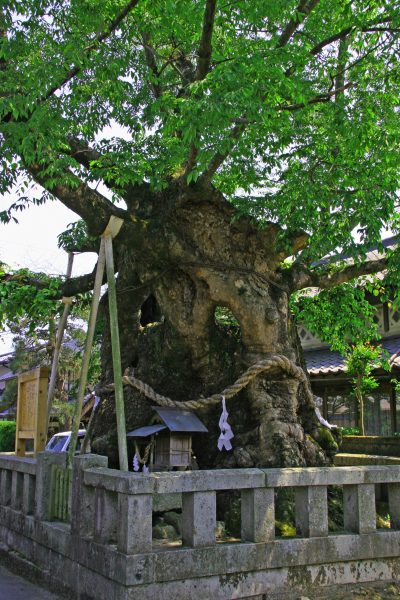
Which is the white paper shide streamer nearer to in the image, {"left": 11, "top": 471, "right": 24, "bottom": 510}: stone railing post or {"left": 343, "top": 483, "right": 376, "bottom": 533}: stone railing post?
{"left": 343, "top": 483, "right": 376, "bottom": 533}: stone railing post

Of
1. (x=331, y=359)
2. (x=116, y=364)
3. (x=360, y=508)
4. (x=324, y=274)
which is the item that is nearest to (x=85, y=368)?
(x=116, y=364)

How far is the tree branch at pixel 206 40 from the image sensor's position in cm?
744

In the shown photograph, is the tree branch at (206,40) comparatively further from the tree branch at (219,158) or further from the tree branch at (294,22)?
the tree branch at (294,22)

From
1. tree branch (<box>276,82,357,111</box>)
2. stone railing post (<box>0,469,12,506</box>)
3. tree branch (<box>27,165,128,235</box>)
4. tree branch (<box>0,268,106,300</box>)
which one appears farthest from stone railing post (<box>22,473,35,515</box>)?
tree branch (<box>276,82,357,111</box>)

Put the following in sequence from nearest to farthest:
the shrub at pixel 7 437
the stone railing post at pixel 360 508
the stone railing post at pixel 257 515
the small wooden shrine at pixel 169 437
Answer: the stone railing post at pixel 257 515
the stone railing post at pixel 360 508
the small wooden shrine at pixel 169 437
the shrub at pixel 7 437

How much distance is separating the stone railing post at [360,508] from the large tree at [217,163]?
5.55ft

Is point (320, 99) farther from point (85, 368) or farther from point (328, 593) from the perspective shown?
point (328, 593)

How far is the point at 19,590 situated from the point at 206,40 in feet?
23.5

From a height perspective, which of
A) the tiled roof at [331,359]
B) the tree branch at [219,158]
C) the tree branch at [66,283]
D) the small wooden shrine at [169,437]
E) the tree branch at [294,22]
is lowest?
the small wooden shrine at [169,437]

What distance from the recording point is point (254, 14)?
815cm

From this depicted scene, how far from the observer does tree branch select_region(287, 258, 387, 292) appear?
10242 mm

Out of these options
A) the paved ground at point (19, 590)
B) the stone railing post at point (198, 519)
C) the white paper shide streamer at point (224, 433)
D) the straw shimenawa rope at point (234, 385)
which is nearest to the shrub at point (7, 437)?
the straw shimenawa rope at point (234, 385)

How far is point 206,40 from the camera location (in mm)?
7695

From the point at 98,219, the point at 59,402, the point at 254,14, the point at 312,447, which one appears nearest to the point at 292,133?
the point at 254,14
